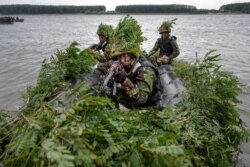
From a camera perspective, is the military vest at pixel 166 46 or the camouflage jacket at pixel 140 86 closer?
the camouflage jacket at pixel 140 86

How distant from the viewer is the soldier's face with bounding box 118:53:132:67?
20.4 feet

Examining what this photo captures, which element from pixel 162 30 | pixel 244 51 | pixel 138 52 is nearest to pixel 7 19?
pixel 244 51

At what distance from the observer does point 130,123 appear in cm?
358

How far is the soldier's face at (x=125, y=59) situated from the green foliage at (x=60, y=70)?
1112 millimetres

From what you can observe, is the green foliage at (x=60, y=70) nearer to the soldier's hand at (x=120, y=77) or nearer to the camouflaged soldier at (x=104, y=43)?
the camouflaged soldier at (x=104, y=43)

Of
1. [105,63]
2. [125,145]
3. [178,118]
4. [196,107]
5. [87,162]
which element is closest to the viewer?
[87,162]

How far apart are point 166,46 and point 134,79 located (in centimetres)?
578

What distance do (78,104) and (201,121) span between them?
2.23 m

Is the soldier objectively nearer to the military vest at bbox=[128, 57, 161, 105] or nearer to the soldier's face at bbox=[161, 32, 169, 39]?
the military vest at bbox=[128, 57, 161, 105]

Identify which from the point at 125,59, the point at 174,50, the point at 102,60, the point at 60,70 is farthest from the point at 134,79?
the point at 174,50

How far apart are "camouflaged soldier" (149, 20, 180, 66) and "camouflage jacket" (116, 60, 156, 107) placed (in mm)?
4797

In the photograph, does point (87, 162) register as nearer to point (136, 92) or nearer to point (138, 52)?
point (136, 92)

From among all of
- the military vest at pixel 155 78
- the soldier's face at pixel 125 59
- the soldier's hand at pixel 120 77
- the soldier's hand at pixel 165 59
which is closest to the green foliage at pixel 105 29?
the soldier's hand at pixel 165 59

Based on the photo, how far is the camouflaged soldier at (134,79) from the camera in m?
5.87
